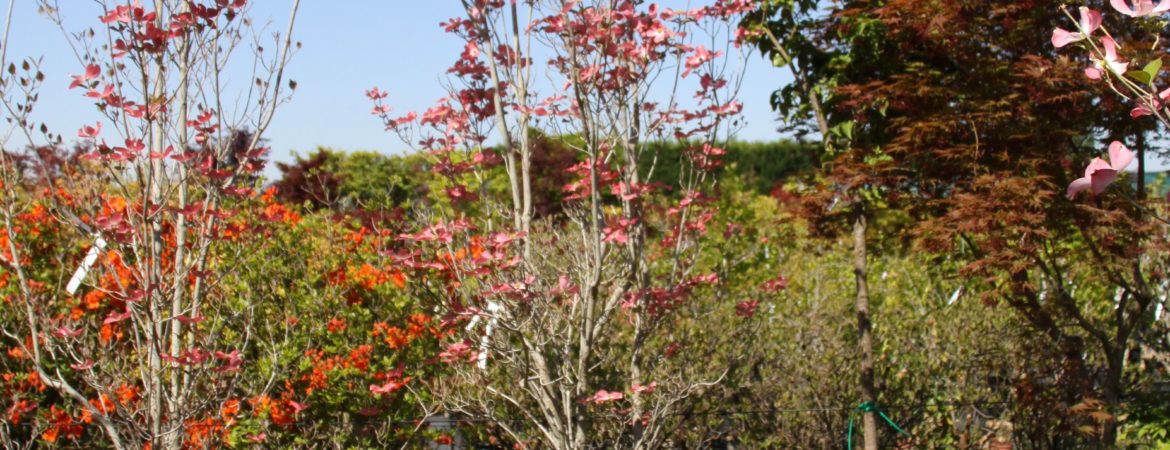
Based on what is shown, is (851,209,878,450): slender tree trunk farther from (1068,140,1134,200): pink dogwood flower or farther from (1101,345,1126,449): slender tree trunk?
(1068,140,1134,200): pink dogwood flower

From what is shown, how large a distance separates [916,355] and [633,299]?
8.27 feet

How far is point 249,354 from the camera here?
4.57 m

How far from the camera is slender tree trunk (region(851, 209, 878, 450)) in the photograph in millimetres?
4500

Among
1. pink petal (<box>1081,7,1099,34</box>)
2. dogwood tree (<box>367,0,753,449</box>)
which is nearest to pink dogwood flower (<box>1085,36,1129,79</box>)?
pink petal (<box>1081,7,1099,34</box>)

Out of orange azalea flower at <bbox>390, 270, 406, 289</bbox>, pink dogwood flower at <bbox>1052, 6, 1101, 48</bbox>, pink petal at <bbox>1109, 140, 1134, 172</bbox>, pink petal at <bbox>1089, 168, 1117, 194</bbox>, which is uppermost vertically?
pink dogwood flower at <bbox>1052, 6, 1101, 48</bbox>

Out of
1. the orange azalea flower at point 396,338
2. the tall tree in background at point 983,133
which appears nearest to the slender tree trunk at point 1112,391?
the tall tree in background at point 983,133

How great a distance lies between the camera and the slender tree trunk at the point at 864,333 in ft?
14.8

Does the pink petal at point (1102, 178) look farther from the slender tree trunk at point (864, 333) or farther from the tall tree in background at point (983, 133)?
the slender tree trunk at point (864, 333)

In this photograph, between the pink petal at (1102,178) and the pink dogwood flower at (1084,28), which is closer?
the pink petal at (1102,178)

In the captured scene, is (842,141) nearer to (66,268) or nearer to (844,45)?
(844,45)

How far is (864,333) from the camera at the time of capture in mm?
4555

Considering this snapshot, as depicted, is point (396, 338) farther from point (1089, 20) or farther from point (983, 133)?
point (1089, 20)

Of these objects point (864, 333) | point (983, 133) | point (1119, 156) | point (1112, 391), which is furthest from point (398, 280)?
point (1119, 156)

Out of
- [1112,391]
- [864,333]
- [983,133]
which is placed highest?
[983,133]
